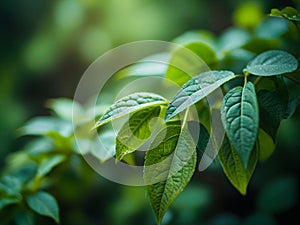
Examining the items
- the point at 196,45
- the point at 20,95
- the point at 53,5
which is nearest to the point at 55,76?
the point at 20,95

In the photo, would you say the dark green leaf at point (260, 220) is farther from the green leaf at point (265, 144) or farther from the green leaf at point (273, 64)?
the green leaf at point (273, 64)

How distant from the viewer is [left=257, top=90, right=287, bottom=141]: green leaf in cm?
52

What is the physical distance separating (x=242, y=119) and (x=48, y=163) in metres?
0.46

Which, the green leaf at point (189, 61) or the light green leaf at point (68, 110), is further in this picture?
the light green leaf at point (68, 110)

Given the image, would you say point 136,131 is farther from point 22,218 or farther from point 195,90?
point 22,218

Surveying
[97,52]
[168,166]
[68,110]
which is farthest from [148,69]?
[97,52]

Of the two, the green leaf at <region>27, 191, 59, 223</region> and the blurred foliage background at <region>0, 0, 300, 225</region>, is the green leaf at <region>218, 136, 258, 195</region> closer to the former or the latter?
the green leaf at <region>27, 191, 59, 223</region>

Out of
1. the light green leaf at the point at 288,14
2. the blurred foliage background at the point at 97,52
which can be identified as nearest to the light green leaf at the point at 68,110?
the blurred foliage background at the point at 97,52

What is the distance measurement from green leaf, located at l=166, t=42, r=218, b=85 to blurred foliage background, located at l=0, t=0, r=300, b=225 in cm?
39

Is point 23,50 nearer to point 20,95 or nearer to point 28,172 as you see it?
point 20,95

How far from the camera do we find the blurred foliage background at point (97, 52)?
113 centimetres

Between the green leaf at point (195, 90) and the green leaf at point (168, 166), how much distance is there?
4 cm

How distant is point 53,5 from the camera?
1591mm

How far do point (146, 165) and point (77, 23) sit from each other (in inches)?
42.4
